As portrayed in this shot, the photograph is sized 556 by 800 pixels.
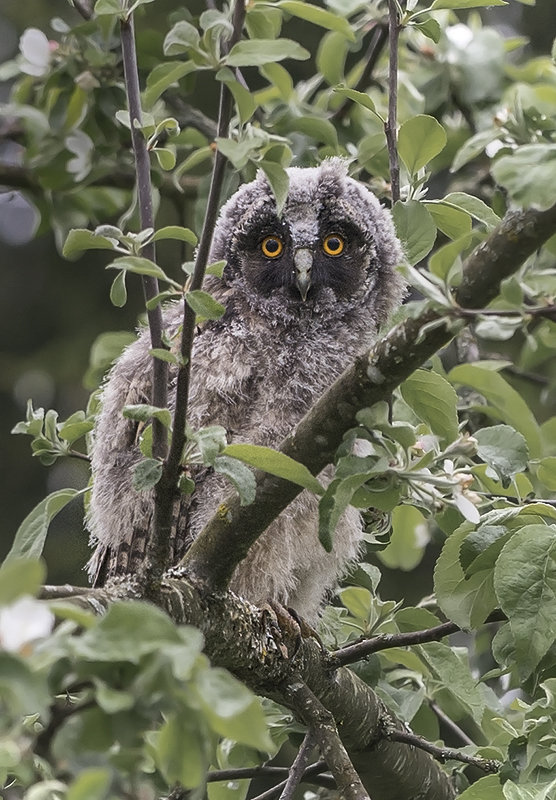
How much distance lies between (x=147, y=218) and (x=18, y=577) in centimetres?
127

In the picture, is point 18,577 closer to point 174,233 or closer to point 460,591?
point 174,233

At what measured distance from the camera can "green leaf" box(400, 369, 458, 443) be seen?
2.35 metres

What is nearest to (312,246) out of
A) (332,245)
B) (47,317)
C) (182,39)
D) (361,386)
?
(332,245)

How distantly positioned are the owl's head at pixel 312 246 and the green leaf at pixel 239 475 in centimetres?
168

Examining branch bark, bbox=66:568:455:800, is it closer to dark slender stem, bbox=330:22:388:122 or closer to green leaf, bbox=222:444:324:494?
green leaf, bbox=222:444:324:494

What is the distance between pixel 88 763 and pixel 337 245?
2962 millimetres

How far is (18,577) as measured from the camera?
1.18 m

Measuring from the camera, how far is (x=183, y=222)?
16.0 ft

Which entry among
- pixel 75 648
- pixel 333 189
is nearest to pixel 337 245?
pixel 333 189

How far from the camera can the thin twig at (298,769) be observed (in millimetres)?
2832

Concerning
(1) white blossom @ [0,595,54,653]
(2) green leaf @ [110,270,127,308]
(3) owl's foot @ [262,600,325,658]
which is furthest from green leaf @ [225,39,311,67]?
(3) owl's foot @ [262,600,325,658]

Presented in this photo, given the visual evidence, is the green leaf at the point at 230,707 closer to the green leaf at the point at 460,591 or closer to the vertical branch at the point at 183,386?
the vertical branch at the point at 183,386

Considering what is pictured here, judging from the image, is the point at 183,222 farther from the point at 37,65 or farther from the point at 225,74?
the point at 225,74

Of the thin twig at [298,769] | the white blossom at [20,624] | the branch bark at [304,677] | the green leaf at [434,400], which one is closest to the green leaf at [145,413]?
the branch bark at [304,677]
